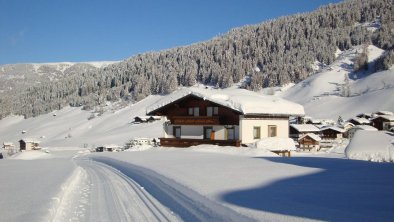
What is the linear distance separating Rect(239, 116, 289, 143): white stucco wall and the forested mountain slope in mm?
115637

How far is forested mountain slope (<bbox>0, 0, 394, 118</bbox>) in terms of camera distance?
161m

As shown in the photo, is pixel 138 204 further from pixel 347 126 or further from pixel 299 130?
pixel 347 126

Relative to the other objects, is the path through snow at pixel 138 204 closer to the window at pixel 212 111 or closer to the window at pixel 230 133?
the window at pixel 230 133

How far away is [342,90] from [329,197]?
12184cm

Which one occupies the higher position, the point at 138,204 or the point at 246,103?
the point at 246,103

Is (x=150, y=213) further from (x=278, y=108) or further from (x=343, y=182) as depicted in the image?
(x=278, y=108)

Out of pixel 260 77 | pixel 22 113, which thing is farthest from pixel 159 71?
pixel 22 113

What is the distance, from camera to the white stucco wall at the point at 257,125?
35.4 metres

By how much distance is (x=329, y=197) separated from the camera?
8992 mm

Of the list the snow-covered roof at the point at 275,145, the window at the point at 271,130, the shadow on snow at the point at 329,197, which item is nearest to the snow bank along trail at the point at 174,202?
the shadow on snow at the point at 329,197

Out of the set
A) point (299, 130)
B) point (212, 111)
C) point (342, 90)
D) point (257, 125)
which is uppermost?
point (342, 90)

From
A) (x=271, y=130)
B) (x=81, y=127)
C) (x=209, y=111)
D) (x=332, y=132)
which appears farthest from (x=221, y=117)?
(x=81, y=127)

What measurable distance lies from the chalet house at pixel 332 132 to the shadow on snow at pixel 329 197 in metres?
61.8

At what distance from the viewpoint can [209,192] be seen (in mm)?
10672
